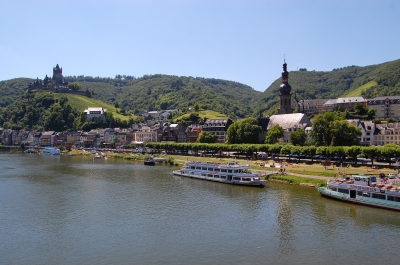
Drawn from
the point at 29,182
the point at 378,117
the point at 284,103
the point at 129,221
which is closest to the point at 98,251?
the point at 129,221

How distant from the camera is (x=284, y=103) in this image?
5010 inches

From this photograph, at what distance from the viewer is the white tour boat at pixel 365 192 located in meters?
42.9

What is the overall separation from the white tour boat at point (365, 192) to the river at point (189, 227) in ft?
4.16

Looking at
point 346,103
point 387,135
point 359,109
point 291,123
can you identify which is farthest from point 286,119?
point 346,103

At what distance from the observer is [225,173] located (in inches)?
2532

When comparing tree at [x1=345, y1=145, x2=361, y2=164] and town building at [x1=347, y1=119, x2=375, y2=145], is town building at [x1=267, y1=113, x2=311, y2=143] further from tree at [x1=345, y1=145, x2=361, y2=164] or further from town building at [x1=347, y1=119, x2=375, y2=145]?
tree at [x1=345, y1=145, x2=361, y2=164]

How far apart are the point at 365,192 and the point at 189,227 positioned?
22.5 metres

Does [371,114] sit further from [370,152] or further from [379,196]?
[379,196]

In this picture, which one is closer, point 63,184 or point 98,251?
point 98,251

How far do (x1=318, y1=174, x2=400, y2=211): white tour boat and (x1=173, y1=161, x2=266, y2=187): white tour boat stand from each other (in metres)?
12.0

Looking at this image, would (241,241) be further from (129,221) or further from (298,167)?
(298,167)

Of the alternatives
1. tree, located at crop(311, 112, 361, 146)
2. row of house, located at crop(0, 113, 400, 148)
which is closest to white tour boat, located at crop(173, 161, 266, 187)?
tree, located at crop(311, 112, 361, 146)

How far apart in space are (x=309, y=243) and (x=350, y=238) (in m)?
4.01

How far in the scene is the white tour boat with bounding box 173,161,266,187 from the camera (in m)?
60.2
